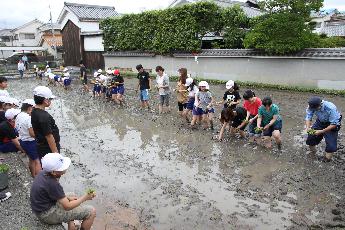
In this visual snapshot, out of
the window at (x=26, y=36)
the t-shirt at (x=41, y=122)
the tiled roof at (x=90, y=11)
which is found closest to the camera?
the t-shirt at (x=41, y=122)

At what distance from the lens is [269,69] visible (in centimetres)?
1767

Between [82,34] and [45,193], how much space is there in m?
28.3

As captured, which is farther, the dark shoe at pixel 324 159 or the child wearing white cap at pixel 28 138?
the dark shoe at pixel 324 159

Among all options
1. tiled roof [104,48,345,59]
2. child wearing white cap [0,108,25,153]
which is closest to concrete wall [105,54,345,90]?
tiled roof [104,48,345,59]

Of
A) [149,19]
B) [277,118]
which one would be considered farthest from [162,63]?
[277,118]

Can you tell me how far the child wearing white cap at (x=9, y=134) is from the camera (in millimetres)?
7309

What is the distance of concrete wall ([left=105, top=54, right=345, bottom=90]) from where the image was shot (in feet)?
50.5

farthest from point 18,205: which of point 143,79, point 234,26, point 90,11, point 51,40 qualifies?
point 51,40

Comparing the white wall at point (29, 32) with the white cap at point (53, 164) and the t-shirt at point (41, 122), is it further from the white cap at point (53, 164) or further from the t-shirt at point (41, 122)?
the white cap at point (53, 164)

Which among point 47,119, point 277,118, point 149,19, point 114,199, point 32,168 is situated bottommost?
point 114,199

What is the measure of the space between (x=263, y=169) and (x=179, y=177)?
2.01 meters

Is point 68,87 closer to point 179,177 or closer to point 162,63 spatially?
point 162,63

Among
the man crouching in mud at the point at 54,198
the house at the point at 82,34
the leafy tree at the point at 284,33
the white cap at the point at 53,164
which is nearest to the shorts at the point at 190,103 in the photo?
the man crouching in mud at the point at 54,198

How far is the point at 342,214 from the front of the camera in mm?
5430
